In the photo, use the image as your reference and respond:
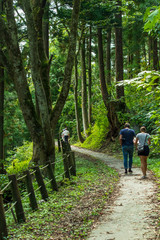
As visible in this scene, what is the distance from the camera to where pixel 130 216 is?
21.7 feet

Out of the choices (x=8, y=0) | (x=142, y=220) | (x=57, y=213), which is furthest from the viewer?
(x=8, y=0)

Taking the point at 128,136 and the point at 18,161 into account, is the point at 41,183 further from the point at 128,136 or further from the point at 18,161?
the point at 18,161

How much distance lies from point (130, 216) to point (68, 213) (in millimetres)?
1463

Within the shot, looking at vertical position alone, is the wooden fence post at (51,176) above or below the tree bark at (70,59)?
below

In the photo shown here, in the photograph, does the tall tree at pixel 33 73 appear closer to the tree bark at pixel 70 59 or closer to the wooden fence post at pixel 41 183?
the tree bark at pixel 70 59

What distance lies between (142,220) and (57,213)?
1.98 metres

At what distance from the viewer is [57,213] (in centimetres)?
708

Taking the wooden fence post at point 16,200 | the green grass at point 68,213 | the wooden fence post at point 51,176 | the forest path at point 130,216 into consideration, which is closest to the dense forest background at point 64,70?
the forest path at point 130,216

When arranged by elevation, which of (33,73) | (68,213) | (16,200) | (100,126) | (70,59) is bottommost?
(68,213)

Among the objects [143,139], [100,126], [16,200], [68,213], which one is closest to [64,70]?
[143,139]

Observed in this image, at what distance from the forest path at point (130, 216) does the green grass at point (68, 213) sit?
28 cm

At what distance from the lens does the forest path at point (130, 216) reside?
5.53 metres

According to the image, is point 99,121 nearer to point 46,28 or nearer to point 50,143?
point 46,28

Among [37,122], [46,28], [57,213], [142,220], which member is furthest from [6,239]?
[46,28]
